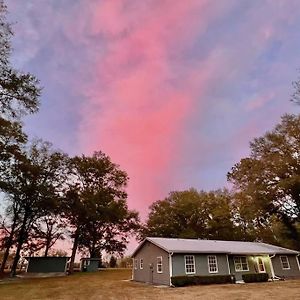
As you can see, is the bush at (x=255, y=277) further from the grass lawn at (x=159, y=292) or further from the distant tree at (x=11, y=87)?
the distant tree at (x=11, y=87)

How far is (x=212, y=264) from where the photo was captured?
1026 inches

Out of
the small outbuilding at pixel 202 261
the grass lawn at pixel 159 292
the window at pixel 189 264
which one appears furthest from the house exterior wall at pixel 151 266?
the grass lawn at pixel 159 292

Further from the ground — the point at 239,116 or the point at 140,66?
the point at 140,66

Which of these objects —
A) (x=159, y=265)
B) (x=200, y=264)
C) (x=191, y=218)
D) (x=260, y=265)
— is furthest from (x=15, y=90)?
(x=191, y=218)

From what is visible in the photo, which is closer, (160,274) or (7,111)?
(7,111)

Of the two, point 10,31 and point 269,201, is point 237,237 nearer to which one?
point 269,201

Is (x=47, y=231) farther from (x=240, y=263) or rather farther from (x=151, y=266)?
(x=240, y=263)

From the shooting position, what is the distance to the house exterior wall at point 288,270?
29487 millimetres

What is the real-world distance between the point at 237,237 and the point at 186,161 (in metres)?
24.4

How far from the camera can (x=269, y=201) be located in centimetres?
3406

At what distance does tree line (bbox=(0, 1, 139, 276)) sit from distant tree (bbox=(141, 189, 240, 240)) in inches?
169

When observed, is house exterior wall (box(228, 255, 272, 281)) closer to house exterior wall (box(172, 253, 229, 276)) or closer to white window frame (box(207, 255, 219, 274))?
house exterior wall (box(172, 253, 229, 276))

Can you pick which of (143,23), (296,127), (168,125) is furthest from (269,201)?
(143,23)

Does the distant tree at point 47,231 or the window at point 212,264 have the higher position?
the distant tree at point 47,231
